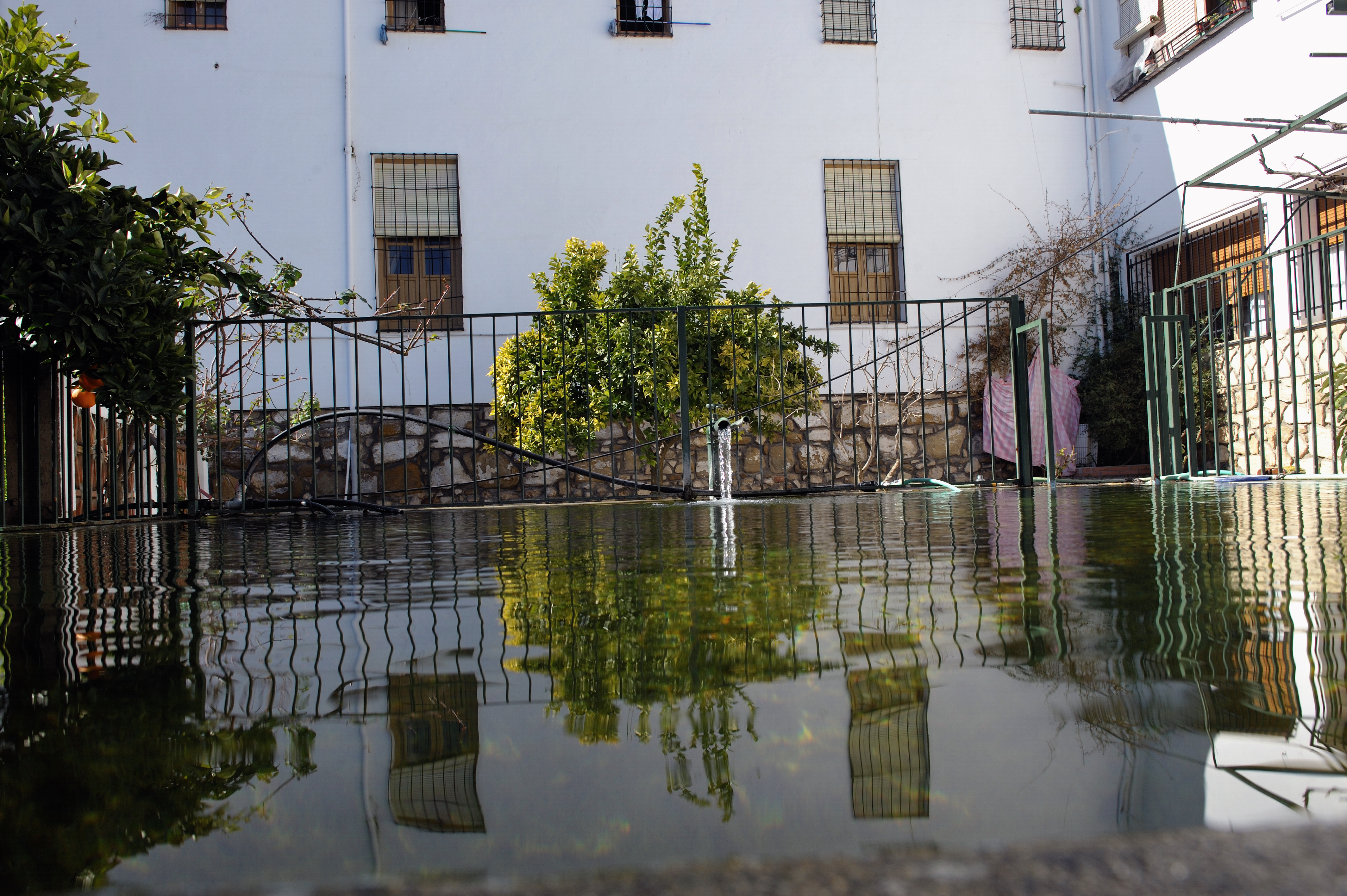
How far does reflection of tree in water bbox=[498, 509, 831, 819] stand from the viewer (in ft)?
1.57

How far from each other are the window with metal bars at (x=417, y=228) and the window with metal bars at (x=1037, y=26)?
6328 mm

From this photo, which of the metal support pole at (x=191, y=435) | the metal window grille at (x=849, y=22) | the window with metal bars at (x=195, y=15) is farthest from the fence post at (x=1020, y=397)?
the window with metal bars at (x=195, y=15)

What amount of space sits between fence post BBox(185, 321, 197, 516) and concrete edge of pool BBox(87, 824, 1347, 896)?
4.69 m

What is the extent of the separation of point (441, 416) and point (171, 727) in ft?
30.5

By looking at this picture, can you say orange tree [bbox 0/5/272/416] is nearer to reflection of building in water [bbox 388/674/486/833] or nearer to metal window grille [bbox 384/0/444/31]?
reflection of building in water [bbox 388/674/486/833]

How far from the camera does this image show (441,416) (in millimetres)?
9578

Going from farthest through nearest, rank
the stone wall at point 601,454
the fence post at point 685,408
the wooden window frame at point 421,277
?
the wooden window frame at point 421,277 → the stone wall at point 601,454 → the fence post at point 685,408

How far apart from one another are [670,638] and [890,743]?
0.33 metres

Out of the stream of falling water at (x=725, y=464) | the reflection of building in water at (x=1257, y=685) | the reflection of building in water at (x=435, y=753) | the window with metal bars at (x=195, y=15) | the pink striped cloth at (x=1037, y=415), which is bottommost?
the reflection of building in water at (x=435, y=753)

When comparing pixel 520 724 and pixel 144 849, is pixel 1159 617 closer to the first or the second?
pixel 520 724

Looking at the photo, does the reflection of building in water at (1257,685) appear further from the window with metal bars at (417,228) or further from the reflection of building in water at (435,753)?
the window with metal bars at (417,228)

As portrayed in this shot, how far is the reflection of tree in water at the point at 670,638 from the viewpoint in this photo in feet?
1.57

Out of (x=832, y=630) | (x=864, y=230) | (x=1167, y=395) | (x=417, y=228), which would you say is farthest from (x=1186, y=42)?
(x=832, y=630)

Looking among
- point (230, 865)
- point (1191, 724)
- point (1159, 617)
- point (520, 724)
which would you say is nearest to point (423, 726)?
point (520, 724)
